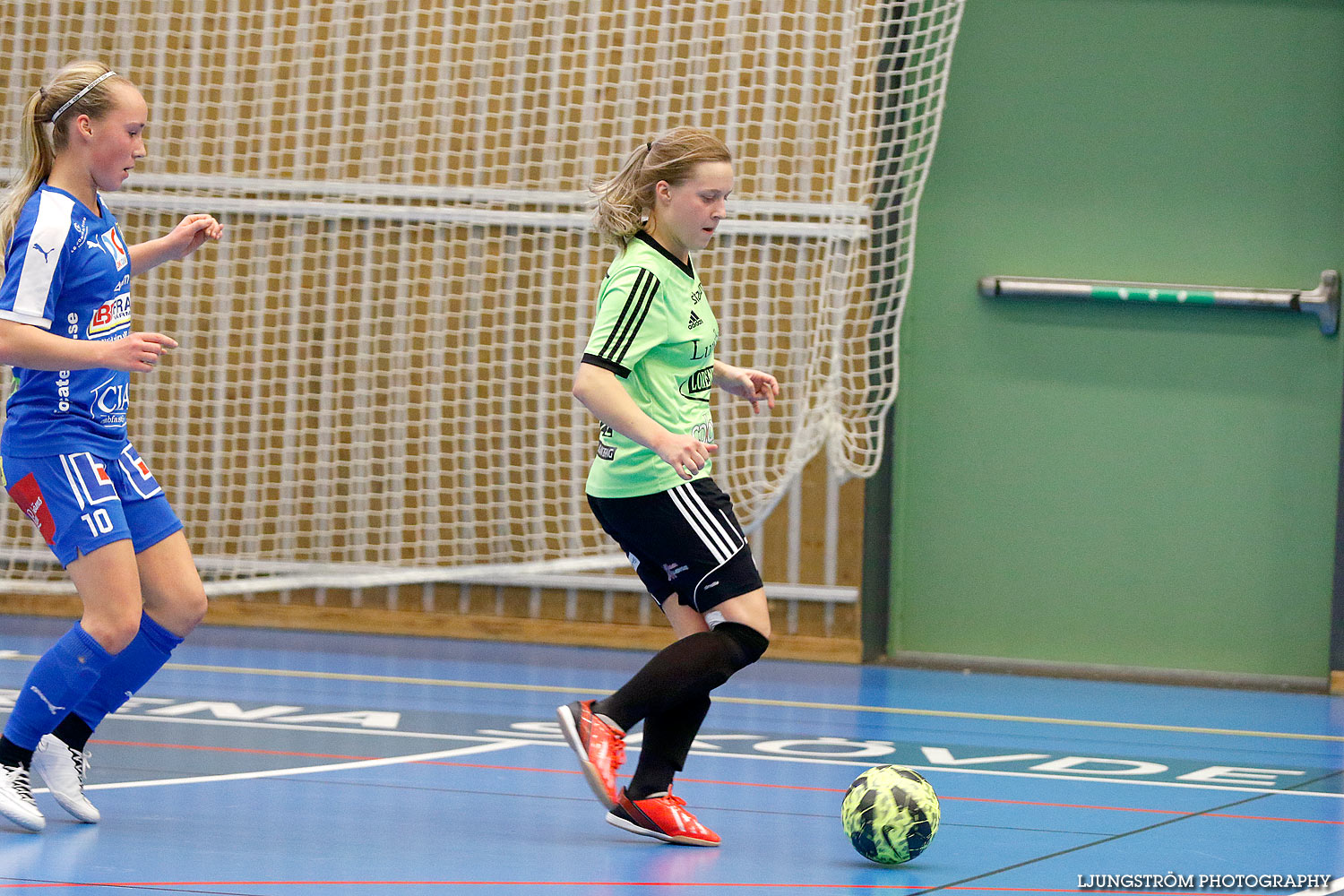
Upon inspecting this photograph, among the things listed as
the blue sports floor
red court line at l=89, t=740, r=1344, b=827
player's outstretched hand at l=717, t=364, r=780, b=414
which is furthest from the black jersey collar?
red court line at l=89, t=740, r=1344, b=827

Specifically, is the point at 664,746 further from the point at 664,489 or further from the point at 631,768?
the point at 631,768

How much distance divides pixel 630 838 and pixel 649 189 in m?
1.34

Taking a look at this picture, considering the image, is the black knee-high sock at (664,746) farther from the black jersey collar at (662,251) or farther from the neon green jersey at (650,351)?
the black jersey collar at (662,251)

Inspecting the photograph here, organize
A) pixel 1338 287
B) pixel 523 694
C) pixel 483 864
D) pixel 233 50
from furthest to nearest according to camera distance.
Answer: pixel 233 50, pixel 1338 287, pixel 523 694, pixel 483 864

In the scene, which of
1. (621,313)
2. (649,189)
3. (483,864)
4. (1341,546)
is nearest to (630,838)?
(483,864)

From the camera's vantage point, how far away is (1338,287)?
22.1ft

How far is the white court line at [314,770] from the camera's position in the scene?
3984 millimetres

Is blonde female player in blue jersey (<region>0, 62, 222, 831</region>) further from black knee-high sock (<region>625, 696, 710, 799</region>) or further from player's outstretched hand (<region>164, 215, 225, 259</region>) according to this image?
black knee-high sock (<region>625, 696, 710, 799</region>)

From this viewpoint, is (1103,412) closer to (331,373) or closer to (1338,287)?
(1338,287)

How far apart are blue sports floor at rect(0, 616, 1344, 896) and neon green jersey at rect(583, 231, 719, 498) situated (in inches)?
29.8

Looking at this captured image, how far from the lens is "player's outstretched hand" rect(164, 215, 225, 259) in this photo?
371 centimetres

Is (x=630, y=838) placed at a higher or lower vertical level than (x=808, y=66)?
lower

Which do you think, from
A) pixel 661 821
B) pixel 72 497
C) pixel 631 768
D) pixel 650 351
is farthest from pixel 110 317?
pixel 631 768

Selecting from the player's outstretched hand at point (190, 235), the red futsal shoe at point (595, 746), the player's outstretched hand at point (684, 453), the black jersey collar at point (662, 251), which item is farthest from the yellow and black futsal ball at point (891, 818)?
the player's outstretched hand at point (190, 235)
